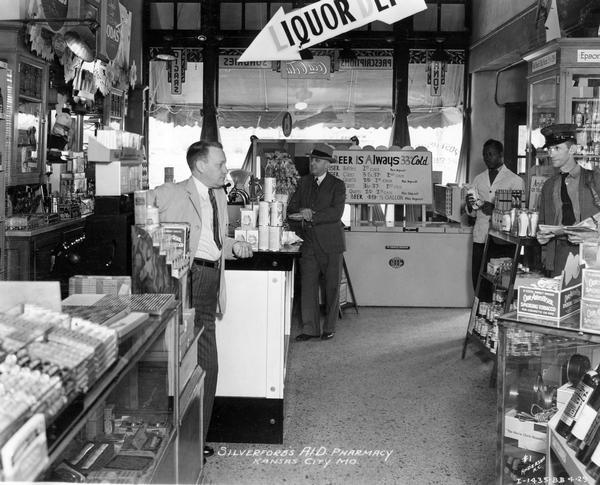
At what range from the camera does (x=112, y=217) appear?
340cm

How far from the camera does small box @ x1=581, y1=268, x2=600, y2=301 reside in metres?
2.62

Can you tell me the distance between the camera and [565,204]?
16.6ft

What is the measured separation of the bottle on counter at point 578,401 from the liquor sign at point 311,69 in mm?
9439

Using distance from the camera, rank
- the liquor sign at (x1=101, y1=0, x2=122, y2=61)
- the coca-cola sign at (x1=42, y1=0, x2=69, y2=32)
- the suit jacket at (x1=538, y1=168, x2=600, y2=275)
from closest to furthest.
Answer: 1. the suit jacket at (x1=538, y1=168, x2=600, y2=275)
2. the coca-cola sign at (x1=42, y1=0, x2=69, y2=32)
3. the liquor sign at (x1=101, y1=0, x2=122, y2=61)

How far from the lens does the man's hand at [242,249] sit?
4.37 m

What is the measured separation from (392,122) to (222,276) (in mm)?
8040

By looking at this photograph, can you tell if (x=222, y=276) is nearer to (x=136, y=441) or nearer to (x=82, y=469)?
(x=136, y=441)

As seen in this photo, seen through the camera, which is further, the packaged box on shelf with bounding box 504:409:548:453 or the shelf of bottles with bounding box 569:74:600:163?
the shelf of bottles with bounding box 569:74:600:163

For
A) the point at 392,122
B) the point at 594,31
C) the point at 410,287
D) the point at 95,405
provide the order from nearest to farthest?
the point at 95,405 → the point at 594,31 → the point at 410,287 → the point at 392,122

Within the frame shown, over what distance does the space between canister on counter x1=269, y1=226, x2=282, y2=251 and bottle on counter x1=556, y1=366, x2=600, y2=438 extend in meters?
2.35

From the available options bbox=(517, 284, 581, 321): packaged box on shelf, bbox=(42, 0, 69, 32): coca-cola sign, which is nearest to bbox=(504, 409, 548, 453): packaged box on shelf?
bbox=(517, 284, 581, 321): packaged box on shelf

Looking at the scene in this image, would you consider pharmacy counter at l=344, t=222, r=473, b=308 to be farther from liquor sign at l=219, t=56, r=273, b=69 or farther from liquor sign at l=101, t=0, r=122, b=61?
liquor sign at l=219, t=56, r=273, b=69

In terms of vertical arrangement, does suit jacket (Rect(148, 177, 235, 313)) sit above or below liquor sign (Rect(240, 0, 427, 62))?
below

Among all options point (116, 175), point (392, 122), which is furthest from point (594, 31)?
point (116, 175)
